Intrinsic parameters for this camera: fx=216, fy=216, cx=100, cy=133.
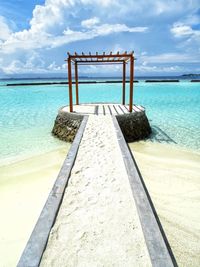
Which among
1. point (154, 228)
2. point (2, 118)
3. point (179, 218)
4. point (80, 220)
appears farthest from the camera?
point (2, 118)

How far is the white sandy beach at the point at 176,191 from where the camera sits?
2783 millimetres

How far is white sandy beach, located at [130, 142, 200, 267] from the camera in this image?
2.78 meters

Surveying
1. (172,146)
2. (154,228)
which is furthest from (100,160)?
(172,146)

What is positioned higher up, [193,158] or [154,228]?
[154,228]

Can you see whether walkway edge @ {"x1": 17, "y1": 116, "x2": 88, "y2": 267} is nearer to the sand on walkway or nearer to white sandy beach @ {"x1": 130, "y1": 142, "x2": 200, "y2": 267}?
the sand on walkway

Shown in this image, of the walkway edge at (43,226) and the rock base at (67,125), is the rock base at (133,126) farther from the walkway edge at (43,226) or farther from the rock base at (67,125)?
the walkway edge at (43,226)

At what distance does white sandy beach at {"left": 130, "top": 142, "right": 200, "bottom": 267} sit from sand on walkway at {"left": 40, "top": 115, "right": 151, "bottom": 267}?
29.5 inches

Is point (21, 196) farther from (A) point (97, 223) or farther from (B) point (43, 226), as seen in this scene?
(A) point (97, 223)

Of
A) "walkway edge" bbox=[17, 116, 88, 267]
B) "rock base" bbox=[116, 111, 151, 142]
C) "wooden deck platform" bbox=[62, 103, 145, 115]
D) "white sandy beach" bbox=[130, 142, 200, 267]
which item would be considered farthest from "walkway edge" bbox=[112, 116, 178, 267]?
"wooden deck platform" bbox=[62, 103, 145, 115]

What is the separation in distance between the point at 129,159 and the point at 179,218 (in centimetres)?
128

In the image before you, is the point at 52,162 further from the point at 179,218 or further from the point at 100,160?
the point at 179,218

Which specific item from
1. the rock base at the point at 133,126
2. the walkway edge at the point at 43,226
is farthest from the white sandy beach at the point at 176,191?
the walkway edge at the point at 43,226

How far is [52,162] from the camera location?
18.9 ft

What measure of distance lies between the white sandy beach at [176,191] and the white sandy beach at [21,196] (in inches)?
78.7
